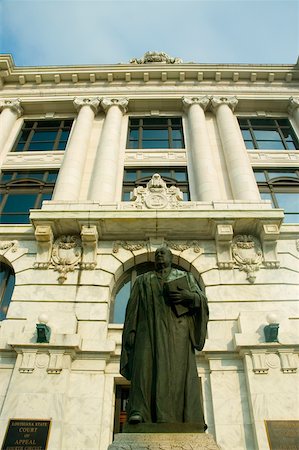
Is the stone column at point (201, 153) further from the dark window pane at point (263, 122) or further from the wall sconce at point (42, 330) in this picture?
the wall sconce at point (42, 330)

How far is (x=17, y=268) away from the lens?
35.1ft

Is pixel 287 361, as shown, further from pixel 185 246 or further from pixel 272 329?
pixel 185 246

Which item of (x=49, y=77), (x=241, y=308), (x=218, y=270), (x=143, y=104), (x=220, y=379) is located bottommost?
(x=220, y=379)

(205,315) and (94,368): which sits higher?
(94,368)

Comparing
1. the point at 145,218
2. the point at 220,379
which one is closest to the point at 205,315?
the point at 220,379

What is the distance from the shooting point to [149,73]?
65.0 feet

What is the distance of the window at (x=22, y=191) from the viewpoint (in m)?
14.0

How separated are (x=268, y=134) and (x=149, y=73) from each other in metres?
7.50

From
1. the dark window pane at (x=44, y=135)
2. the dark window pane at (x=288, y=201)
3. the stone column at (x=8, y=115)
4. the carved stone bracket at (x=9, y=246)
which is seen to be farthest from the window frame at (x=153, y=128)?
the carved stone bracket at (x=9, y=246)

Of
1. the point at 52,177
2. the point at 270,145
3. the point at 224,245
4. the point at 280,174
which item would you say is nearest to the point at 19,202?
the point at 52,177

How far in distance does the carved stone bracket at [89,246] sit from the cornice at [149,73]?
1239 centimetres

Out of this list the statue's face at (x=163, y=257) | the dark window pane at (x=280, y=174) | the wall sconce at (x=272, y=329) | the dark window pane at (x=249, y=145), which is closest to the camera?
the statue's face at (x=163, y=257)

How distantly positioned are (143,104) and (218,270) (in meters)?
12.0

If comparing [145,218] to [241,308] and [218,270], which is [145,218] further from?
[241,308]
